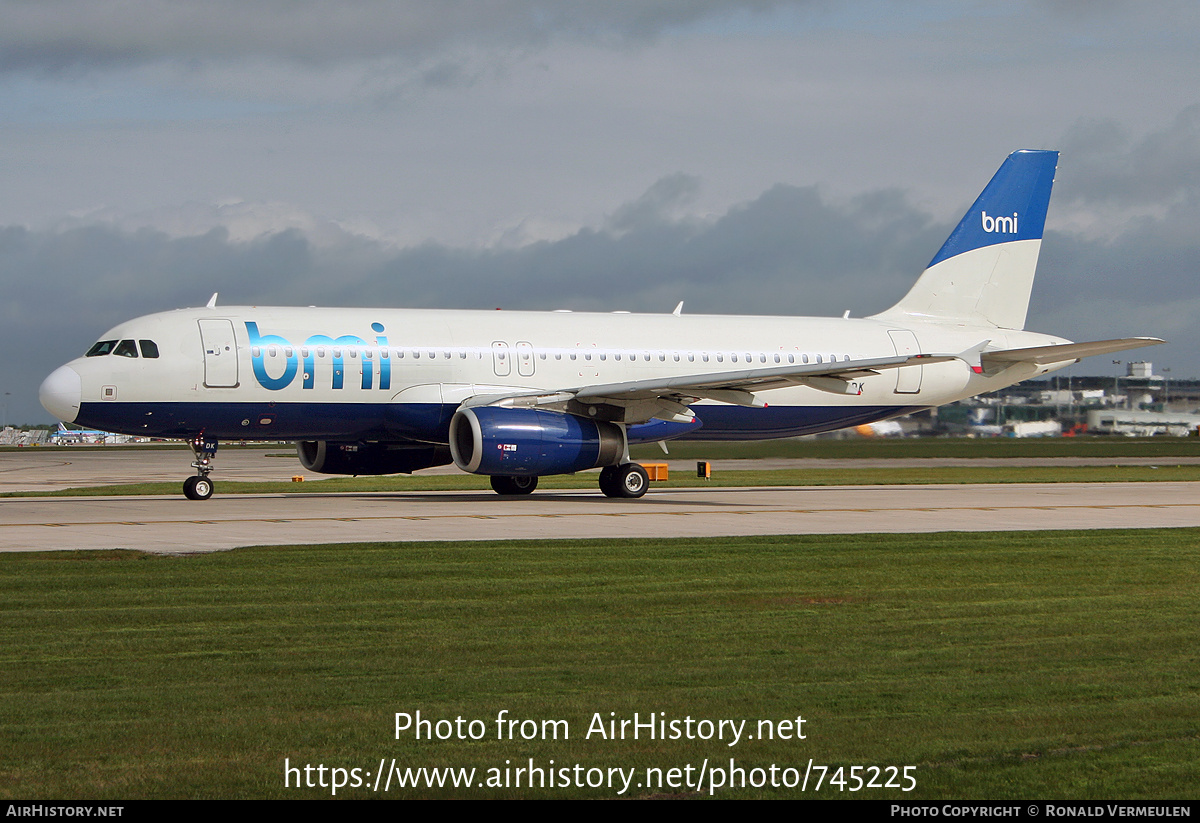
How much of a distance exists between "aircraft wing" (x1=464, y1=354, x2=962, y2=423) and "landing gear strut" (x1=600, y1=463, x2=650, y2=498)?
4.07 feet

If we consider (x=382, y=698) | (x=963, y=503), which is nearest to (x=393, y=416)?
(x=963, y=503)

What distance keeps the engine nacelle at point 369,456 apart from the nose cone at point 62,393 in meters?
5.64

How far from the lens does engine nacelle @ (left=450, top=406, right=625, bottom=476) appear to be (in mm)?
26391

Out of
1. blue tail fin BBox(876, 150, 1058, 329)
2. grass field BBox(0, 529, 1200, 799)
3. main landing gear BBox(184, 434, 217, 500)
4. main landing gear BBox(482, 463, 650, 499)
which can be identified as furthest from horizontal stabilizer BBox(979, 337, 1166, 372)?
main landing gear BBox(184, 434, 217, 500)

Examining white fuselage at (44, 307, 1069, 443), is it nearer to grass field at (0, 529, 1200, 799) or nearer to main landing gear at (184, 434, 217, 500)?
main landing gear at (184, 434, 217, 500)

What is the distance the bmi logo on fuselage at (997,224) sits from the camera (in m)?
36.0

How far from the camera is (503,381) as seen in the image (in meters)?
29.8

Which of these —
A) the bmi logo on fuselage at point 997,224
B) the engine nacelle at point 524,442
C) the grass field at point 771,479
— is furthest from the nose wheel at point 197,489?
the bmi logo on fuselage at point 997,224

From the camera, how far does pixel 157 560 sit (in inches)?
614

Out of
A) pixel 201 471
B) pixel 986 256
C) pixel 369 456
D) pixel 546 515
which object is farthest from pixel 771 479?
pixel 201 471

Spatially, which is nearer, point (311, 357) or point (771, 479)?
point (311, 357)

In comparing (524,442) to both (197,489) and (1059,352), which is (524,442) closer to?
(197,489)

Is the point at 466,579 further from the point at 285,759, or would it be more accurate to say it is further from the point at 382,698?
the point at 285,759

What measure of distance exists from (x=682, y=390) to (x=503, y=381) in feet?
14.9
